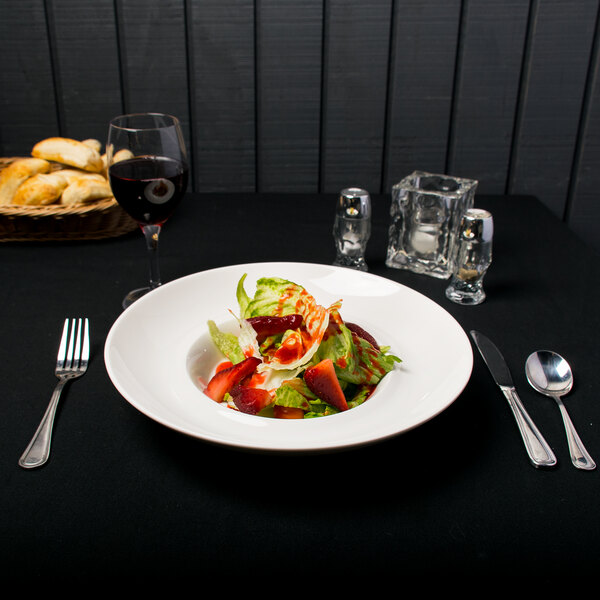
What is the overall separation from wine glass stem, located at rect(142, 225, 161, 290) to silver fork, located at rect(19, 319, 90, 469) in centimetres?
16

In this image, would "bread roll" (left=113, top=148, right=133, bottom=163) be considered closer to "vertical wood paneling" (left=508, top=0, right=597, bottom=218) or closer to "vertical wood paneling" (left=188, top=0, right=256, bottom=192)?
"vertical wood paneling" (left=188, top=0, right=256, bottom=192)

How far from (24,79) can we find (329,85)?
36.0 inches

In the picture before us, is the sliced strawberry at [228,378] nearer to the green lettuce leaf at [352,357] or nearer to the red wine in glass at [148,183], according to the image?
the green lettuce leaf at [352,357]

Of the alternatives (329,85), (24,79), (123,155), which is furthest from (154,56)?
(123,155)

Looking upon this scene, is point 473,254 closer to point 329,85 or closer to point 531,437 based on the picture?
point 531,437

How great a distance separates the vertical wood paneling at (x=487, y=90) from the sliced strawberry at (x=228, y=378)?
143cm

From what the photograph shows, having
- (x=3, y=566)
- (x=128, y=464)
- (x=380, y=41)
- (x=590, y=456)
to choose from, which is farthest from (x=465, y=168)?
(x=3, y=566)

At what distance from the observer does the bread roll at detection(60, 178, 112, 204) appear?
4.14ft

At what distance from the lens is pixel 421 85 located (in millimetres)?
1879

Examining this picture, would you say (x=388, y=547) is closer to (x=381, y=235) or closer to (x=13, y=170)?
(x=381, y=235)

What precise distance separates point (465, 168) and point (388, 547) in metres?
1.63

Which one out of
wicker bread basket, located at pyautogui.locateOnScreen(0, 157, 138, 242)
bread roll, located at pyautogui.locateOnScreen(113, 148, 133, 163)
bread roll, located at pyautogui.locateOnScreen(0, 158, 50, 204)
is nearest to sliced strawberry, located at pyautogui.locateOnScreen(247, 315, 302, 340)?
bread roll, located at pyautogui.locateOnScreen(113, 148, 133, 163)

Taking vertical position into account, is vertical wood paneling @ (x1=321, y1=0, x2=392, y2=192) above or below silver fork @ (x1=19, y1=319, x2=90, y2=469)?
above

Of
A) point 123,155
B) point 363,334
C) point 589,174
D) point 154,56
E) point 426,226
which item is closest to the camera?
point 363,334
